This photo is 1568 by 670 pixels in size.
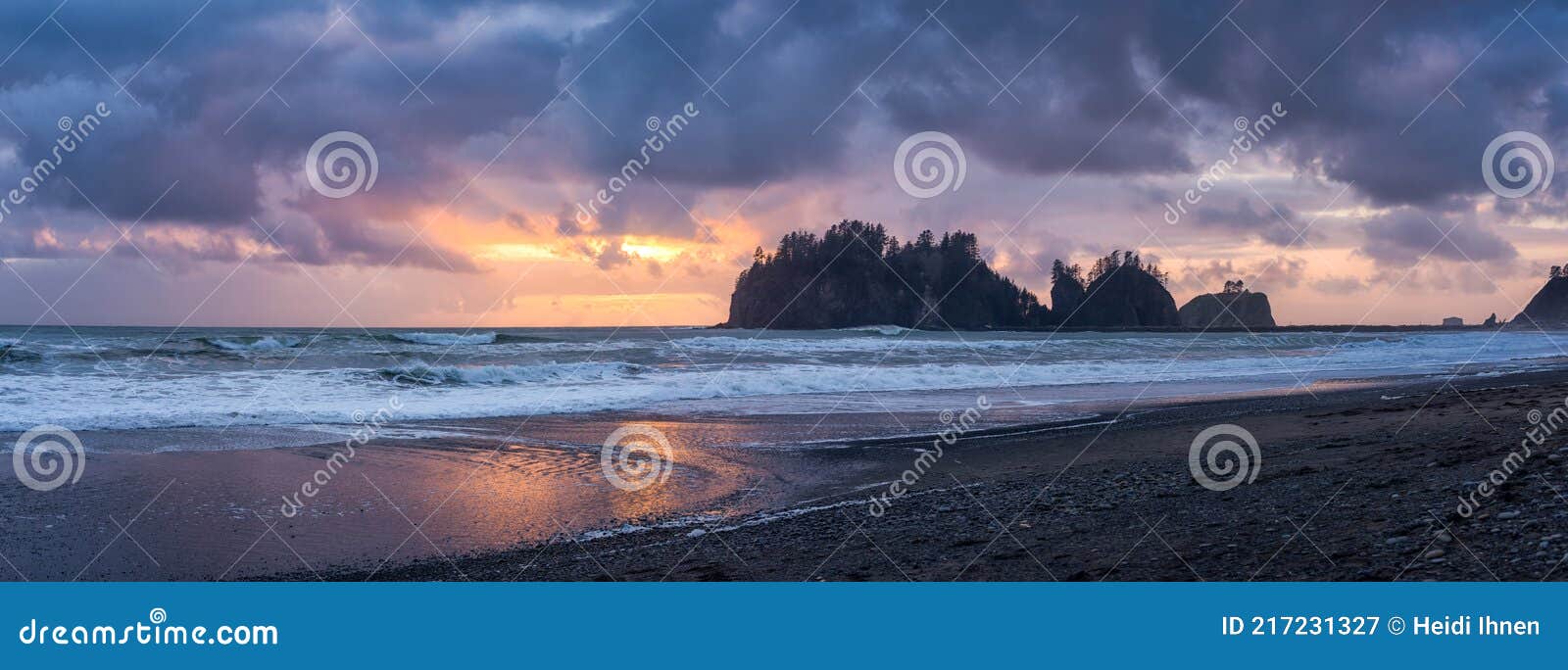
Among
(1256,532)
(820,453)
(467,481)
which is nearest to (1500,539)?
(1256,532)

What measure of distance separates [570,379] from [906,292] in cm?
8535

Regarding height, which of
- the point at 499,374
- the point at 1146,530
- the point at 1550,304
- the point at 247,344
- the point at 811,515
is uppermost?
the point at 1550,304

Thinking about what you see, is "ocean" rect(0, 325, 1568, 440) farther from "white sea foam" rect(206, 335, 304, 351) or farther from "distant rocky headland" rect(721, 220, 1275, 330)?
"distant rocky headland" rect(721, 220, 1275, 330)

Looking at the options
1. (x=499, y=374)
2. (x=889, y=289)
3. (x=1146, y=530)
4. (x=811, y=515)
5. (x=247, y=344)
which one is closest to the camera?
(x=1146, y=530)

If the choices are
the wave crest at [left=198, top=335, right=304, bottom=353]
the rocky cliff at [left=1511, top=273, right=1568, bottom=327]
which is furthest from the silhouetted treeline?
the wave crest at [left=198, top=335, right=304, bottom=353]

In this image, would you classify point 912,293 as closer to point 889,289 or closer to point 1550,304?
point 889,289

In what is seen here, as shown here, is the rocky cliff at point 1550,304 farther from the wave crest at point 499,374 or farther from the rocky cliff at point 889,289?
the wave crest at point 499,374

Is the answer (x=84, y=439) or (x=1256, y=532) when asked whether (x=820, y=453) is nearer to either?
(x=1256, y=532)

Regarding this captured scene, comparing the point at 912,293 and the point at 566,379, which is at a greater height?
the point at 912,293

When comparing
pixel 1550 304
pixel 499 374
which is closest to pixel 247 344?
pixel 499 374

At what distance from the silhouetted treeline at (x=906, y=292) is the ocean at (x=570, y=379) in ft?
218

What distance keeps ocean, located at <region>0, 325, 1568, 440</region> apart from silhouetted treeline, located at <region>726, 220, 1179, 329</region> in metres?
66.4

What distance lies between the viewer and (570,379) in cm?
2056

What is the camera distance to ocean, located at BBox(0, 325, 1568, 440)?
13273 millimetres
